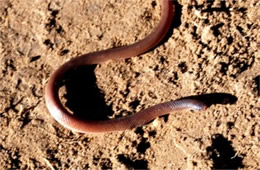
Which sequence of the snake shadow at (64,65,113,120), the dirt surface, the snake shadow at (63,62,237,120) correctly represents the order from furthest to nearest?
the snake shadow at (64,65,113,120), the snake shadow at (63,62,237,120), the dirt surface

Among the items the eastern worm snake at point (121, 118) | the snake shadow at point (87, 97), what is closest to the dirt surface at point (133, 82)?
the snake shadow at point (87, 97)

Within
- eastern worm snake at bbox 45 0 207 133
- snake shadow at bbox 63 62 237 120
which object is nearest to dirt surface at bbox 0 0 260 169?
snake shadow at bbox 63 62 237 120

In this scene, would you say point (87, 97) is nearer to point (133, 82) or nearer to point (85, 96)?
point (85, 96)

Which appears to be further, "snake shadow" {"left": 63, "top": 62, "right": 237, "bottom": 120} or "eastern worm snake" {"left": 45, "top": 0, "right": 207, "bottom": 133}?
"snake shadow" {"left": 63, "top": 62, "right": 237, "bottom": 120}

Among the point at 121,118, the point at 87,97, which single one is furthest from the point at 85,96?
the point at 121,118

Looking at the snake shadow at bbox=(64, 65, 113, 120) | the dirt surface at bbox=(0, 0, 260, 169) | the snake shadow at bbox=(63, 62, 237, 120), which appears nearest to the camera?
the dirt surface at bbox=(0, 0, 260, 169)

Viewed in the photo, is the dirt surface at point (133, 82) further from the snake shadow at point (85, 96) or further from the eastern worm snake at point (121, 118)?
the eastern worm snake at point (121, 118)

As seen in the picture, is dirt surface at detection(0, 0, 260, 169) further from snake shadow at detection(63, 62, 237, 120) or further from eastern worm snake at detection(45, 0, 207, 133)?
eastern worm snake at detection(45, 0, 207, 133)
